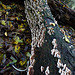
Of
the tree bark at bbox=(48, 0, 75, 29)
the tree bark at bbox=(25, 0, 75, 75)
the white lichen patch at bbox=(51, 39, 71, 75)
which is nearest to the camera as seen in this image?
the white lichen patch at bbox=(51, 39, 71, 75)

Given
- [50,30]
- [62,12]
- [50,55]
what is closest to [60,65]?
[50,55]

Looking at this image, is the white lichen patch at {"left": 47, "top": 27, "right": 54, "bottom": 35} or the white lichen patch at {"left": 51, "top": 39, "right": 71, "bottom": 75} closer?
the white lichen patch at {"left": 51, "top": 39, "right": 71, "bottom": 75}

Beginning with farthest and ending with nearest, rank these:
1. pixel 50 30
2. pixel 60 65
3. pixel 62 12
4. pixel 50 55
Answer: pixel 62 12 < pixel 50 30 < pixel 50 55 < pixel 60 65

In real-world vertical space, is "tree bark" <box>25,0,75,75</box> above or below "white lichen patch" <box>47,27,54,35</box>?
below

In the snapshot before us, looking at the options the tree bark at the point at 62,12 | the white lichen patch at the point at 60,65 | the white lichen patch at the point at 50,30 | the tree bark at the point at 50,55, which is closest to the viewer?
the white lichen patch at the point at 60,65

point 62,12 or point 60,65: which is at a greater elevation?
point 60,65

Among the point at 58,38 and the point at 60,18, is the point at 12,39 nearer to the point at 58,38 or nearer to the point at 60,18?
the point at 58,38

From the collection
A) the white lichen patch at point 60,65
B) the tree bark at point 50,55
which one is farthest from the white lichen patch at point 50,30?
the white lichen patch at point 60,65

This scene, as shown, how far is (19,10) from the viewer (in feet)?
10.1

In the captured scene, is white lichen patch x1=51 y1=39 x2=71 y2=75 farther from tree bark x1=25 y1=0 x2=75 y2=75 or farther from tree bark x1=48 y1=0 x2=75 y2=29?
tree bark x1=48 y1=0 x2=75 y2=29

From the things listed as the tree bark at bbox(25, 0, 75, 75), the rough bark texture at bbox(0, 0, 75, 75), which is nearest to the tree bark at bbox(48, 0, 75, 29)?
the rough bark texture at bbox(0, 0, 75, 75)

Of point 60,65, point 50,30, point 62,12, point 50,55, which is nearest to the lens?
point 60,65

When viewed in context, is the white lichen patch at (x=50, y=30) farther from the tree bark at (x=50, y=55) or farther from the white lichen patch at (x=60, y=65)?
the white lichen patch at (x=60, y=65)

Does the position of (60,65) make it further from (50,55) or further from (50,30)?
(50,30)
